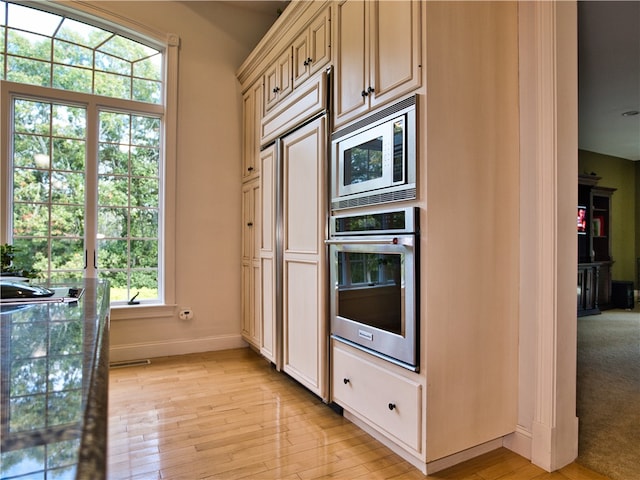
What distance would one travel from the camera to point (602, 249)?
6.67m

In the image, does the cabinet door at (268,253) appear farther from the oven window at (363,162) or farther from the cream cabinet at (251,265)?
the oven window at (363,162)

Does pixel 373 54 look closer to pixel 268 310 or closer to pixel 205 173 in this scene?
pixel 268 310

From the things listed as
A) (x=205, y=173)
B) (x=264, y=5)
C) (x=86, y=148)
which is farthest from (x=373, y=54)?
(x=86, y=148)

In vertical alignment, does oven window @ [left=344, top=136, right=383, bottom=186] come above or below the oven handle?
above

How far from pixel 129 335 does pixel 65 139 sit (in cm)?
177

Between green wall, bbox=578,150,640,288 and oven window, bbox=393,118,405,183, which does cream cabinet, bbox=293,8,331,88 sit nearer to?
oven window, bbox=393,118,405,183

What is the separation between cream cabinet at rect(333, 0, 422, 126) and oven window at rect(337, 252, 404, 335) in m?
0.76

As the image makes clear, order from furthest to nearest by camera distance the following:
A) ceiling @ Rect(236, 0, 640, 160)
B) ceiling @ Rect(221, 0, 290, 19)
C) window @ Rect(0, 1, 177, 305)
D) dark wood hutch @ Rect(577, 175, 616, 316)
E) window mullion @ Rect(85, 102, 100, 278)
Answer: dark wood hutch @ Rect(577, 175, 616, 316)
ceiling @ Rect(221, 0, 290, 19)
window mullion @ Rect(85, 102, 100, 278)
window @ Rect(0, 1, 177, 305)
ceiling @ Rect(236, 0, 640, 160)

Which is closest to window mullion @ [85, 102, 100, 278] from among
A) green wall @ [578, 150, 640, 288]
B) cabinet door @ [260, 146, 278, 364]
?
cabinet door @ [260, 146, 278, 364]

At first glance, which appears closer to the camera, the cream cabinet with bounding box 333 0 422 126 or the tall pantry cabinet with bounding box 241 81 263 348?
the cream cabinet with bounding box 333 0 422 126

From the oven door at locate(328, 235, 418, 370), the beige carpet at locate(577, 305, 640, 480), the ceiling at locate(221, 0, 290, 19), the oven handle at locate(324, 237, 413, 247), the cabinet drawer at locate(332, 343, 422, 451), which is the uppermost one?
the ceiling at locate(221, 0, 290, 19)

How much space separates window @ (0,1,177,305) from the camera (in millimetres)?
3139

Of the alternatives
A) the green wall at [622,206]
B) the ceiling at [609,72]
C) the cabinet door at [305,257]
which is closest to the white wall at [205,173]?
the cabinet door at [305,257]

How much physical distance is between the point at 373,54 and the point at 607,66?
3350 millimetres
